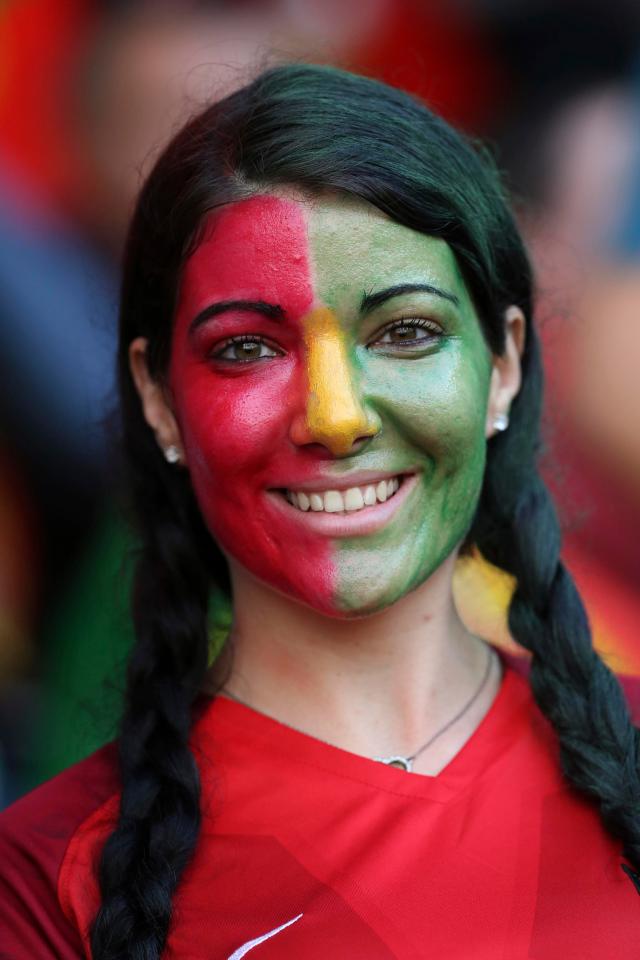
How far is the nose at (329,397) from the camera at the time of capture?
1.88m

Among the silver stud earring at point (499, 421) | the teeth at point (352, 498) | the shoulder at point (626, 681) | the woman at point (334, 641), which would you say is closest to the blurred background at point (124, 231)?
the shoulder at point (626, 681)

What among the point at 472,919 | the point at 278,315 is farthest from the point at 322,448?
the point at 472,919

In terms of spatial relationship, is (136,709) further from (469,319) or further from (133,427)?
(469,319)

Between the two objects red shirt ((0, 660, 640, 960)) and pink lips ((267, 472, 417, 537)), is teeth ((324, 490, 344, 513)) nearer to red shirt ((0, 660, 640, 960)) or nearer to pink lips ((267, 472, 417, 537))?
pink lips ((267, 472, 417, 537))

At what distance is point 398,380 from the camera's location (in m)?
1.97

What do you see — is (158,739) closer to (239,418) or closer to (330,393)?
(239,418)

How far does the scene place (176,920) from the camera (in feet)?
6.08

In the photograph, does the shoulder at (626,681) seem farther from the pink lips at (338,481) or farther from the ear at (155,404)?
the ear at (155,404)

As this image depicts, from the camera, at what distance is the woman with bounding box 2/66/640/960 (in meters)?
1.85

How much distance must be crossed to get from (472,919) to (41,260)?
2.37m

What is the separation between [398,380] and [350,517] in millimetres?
243

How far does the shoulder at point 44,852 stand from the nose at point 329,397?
72 cm

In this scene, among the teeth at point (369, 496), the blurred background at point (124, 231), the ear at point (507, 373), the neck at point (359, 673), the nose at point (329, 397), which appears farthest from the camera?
the blurred background at point (124, 231)

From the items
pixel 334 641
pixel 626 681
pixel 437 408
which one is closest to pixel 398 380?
pixel 437 408
